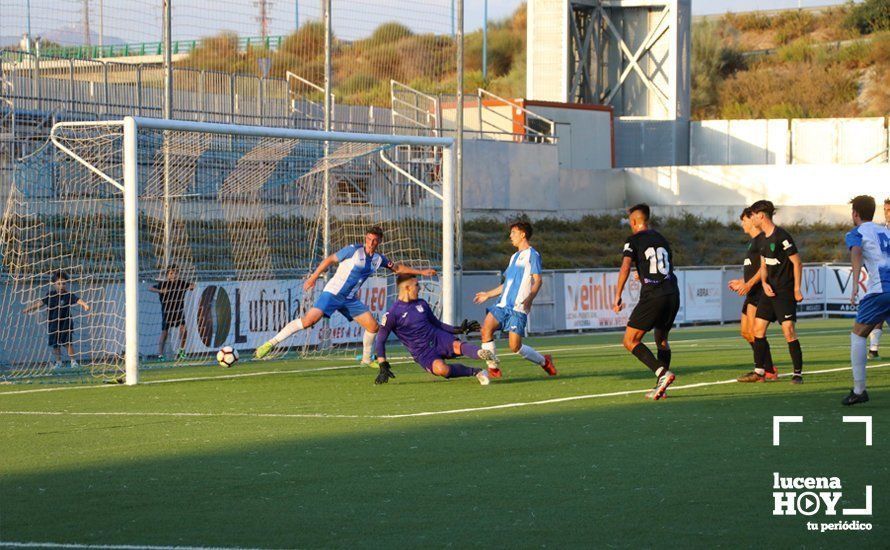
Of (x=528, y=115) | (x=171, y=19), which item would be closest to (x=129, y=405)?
(x=171, y=19)

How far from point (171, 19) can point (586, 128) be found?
28.4 metres

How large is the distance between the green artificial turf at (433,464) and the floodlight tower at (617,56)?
36.0 meters

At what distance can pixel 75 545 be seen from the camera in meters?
6.38

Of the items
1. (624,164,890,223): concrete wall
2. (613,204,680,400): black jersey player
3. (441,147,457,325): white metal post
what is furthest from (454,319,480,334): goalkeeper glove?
(624,164,890,223): concrete wall

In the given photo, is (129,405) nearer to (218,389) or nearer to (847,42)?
(218,389)

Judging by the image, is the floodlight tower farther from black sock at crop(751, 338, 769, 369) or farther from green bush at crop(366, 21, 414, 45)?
black sock at crop(751, 338, 769, 369)

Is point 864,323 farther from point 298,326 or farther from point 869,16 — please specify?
point 869,16

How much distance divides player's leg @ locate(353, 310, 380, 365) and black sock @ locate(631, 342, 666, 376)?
427 cm

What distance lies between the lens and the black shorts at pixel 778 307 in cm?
1426

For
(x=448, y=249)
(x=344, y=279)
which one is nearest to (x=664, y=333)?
(x=344, y=279)

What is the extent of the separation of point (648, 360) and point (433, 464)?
4694 millimetres

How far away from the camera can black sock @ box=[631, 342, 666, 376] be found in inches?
500

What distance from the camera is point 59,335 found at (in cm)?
1870

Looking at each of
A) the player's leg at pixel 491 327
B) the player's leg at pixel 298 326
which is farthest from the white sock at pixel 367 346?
the player's leg at pixel 491 327
